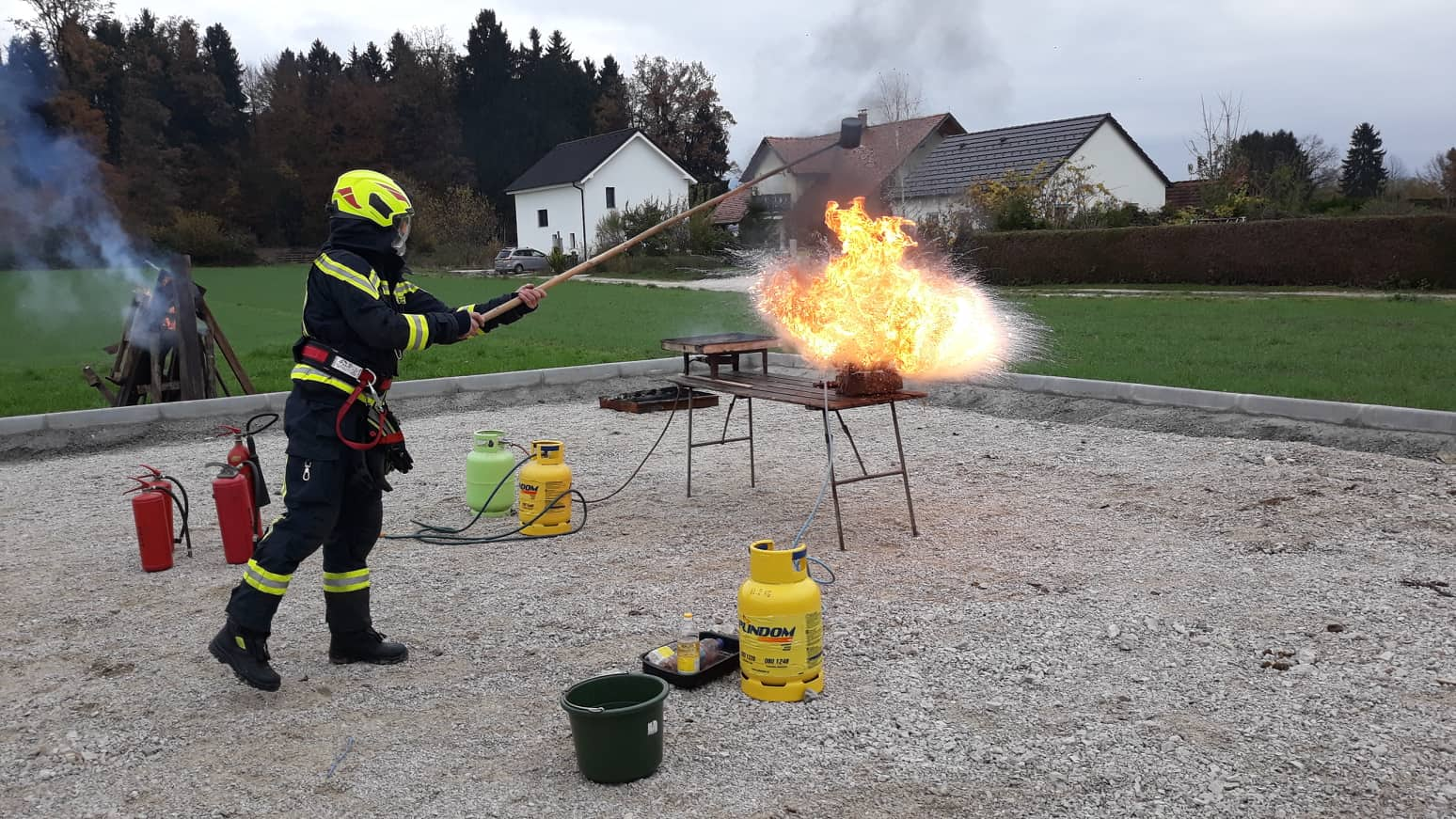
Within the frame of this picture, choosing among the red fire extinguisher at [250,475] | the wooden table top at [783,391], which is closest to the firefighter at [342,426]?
the red fire extinguisher at [250,475]

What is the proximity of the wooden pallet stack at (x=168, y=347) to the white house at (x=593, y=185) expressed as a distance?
39256mm

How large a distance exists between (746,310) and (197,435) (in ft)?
36.5

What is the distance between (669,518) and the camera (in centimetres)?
734

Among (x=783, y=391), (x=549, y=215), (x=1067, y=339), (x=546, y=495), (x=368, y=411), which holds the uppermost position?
(x=549, y=215)

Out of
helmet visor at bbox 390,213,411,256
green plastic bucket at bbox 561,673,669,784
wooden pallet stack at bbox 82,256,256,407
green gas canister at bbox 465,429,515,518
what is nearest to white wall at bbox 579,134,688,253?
wooden pallet stack at bbox 82,256,256,407

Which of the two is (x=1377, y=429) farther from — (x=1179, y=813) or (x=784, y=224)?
(x=1179, y=813)

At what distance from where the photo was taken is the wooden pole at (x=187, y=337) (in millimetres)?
10703

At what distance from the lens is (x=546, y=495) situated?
695 centimetres

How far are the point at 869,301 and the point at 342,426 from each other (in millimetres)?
3374

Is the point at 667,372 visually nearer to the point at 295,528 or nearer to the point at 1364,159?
the point at 295,528

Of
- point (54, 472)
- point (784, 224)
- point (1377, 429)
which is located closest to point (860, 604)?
point (784, 224)

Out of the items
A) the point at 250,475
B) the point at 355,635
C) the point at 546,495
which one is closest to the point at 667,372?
the point at 546,495

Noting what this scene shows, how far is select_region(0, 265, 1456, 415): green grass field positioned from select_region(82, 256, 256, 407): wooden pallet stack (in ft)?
2.70

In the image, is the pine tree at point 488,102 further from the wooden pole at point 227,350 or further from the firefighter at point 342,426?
the firefighter at point 342,426
